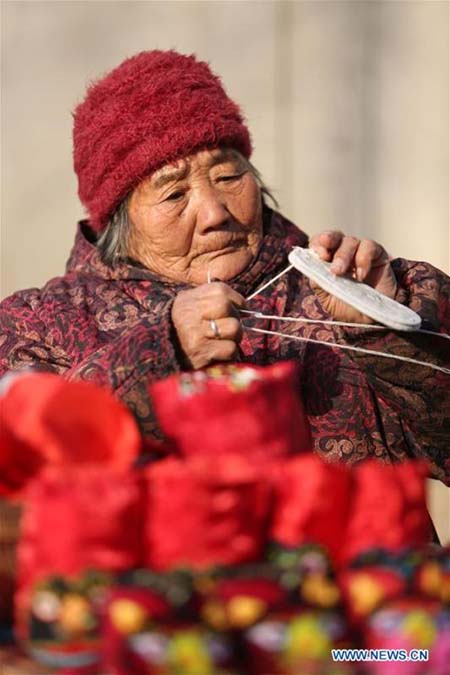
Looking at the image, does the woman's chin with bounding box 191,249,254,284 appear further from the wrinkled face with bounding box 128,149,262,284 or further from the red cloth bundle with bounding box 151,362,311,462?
the red cloth bundle with bounding box 151,362,311,462

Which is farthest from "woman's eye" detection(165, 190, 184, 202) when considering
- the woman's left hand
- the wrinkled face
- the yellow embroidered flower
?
the yellow embroidered flower

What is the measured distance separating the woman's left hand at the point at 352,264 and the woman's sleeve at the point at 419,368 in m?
0.04

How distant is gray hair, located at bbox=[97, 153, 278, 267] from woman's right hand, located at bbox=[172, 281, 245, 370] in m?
0.69

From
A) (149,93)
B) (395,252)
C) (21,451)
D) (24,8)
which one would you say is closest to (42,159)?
(24,8)

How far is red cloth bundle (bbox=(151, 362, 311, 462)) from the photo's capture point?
5.00 feet

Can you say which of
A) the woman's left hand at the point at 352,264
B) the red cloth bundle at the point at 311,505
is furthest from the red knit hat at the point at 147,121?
the red cloth bundle at the point at 311,505

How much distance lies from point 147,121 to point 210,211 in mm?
237

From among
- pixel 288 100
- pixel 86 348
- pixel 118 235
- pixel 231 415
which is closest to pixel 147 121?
pixel 118 235

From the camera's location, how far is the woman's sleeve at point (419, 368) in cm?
238

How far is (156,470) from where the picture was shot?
1.41 m

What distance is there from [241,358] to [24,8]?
2.91 metres

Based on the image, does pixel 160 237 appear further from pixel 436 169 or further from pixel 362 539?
pixel 436 169

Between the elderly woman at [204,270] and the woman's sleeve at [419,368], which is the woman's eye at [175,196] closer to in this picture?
the elderly woman at [204,270]

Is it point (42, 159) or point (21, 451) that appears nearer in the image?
point (21, 451)
